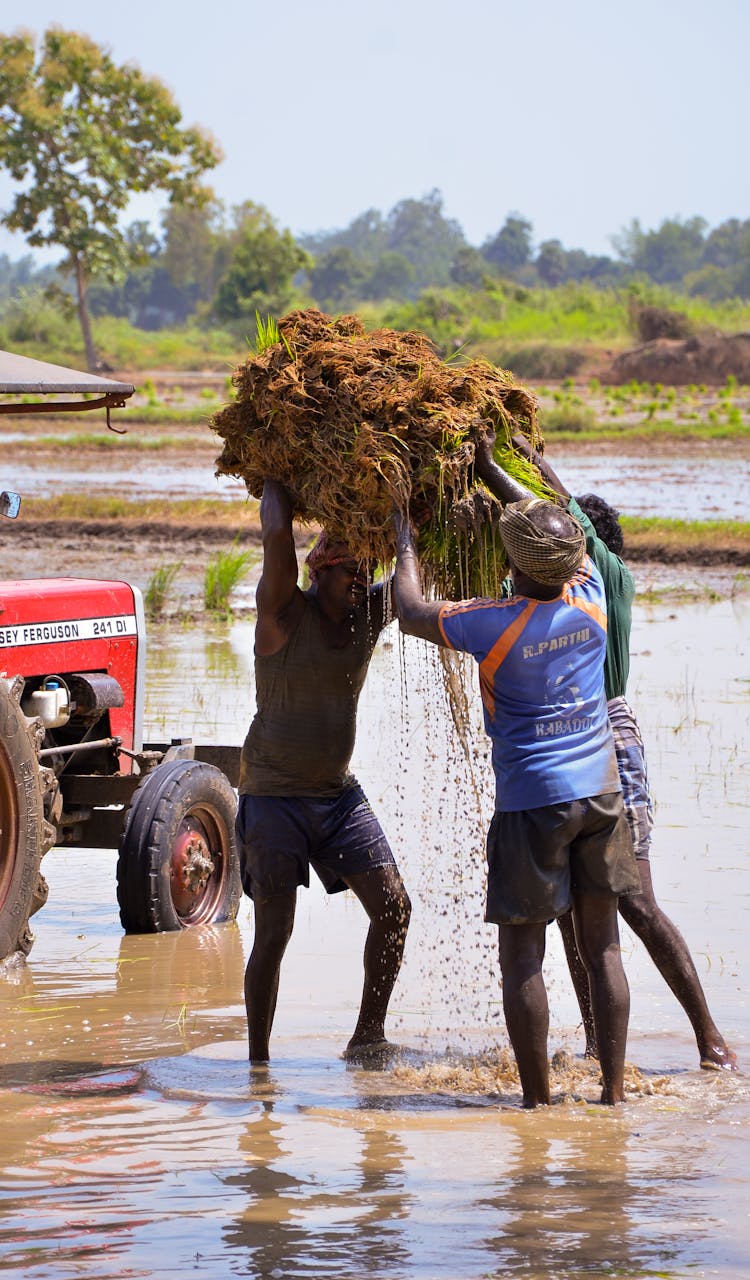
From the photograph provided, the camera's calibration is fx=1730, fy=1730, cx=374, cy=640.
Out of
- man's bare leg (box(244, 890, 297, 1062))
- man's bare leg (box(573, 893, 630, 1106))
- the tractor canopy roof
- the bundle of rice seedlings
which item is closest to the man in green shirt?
the bundle of rice seedlings

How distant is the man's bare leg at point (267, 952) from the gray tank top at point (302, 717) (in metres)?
0.32

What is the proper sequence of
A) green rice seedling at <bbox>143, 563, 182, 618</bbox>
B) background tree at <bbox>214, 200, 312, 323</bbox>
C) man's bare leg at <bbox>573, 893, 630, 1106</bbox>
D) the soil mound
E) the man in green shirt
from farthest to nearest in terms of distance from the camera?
background tree at <bbox>214, 200, 312, 323</bbox> < the soil mound < green rice seedling at <bbox>143, 563, 182, 618</bbox> < the man in green shirt < man's bare leg at <bbox>573, 893, 630, 1106</bbox>

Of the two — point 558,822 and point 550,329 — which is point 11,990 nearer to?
point 558,822

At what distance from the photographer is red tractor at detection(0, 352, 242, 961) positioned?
5.89 m

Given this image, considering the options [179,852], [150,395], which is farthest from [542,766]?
[150,395]

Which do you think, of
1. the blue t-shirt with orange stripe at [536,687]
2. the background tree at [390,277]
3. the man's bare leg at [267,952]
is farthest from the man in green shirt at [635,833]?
the background tree at [390,277]

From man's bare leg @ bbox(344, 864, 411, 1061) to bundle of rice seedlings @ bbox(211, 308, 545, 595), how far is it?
885 mm

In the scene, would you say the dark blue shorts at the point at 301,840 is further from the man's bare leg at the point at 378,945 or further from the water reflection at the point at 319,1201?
the water reflection at the point at 319,1201

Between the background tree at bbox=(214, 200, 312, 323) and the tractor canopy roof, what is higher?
the background tree at bbox=(214, 200, 312, 323)

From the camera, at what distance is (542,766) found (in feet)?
14.6

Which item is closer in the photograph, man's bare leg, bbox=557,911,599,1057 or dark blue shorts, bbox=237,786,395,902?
dark blue shorts, bbox=237,786,395,902

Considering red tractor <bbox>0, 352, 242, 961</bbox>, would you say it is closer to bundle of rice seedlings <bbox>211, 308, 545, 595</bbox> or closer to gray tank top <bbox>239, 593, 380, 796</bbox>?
bundle of rice seedlings <bbox>211, 308, 545, 595</bbox>

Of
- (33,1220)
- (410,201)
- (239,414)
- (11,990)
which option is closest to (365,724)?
(11,990)

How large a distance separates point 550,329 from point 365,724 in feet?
142
